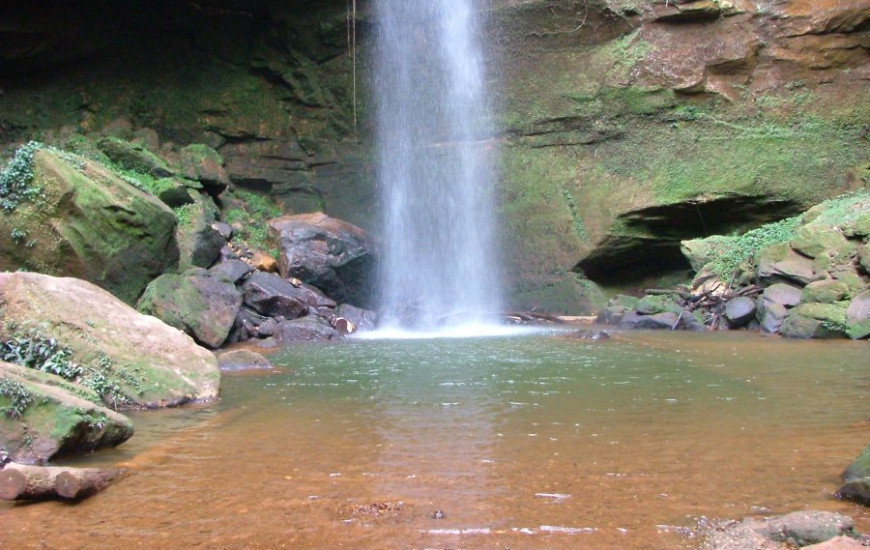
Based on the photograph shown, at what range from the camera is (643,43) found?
14305mm

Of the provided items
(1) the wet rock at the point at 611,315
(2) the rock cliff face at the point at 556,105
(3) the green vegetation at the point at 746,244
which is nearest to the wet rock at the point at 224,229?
(2) the rock cliff face at the point at 556,105

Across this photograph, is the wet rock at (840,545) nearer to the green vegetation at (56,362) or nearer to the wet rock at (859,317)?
the green vegetation at (56,362)

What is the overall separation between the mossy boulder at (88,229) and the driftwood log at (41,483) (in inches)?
238

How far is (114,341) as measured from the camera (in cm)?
520

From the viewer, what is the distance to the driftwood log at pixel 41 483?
112 inches

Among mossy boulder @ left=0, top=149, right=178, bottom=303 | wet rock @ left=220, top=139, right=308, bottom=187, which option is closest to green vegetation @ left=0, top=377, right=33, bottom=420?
mossy boulder @ left=0, top=149, right=178, bottom=303

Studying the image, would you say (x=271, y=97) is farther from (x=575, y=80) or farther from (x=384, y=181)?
(x=575, y=80)

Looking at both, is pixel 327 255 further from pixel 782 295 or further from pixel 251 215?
pixel 782 295

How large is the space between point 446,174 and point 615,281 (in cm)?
422

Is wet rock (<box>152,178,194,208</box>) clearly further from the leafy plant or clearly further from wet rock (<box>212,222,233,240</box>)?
the leafy plant

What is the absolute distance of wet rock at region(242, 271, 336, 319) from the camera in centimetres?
1088

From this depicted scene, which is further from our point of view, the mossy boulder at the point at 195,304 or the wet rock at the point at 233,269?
the wet rock at the point at 233,269

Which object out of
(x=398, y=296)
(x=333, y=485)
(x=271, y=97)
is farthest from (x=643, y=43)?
(x=333, y=485)

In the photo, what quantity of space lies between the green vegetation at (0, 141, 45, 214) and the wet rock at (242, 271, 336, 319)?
347 cm
